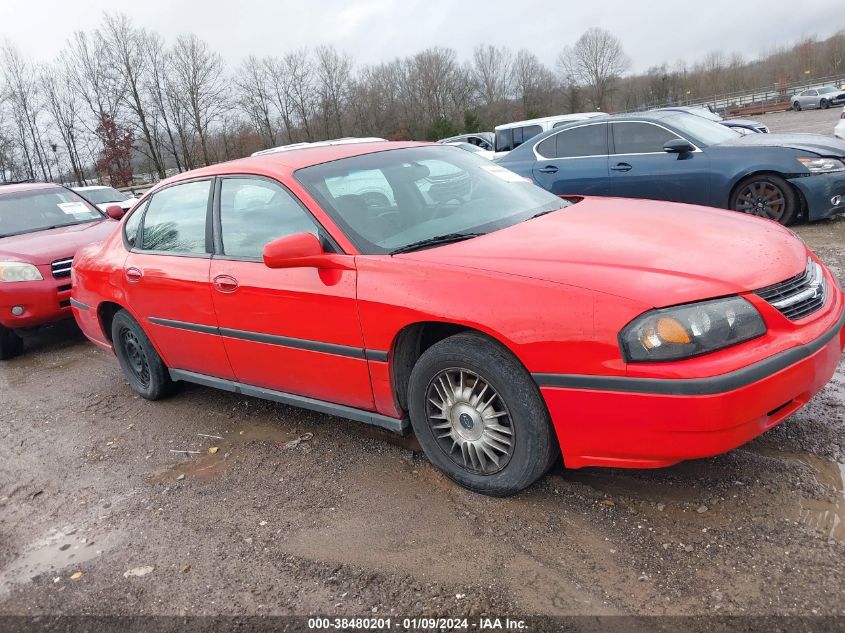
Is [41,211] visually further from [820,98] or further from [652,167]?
[820,98]

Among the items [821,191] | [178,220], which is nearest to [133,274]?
[178,220]

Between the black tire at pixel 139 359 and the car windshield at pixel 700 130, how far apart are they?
6.30 metres

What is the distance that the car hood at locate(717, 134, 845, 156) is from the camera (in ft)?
22.4

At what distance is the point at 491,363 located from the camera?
8.45 feet

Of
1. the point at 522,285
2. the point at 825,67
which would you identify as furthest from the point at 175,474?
the point at 825,67

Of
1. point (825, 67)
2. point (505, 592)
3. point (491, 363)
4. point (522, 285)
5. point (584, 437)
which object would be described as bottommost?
point (505, 592)

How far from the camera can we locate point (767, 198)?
7055 millimetres

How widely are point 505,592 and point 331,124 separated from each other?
64.0m

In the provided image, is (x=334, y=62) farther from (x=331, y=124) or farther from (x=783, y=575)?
(x=783, y=575)

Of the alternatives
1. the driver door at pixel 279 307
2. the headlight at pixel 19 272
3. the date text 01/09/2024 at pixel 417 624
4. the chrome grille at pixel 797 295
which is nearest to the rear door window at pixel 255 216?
the driver door at pixel 279 307

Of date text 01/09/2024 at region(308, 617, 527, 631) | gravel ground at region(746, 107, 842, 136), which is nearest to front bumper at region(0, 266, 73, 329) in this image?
date text 01/09/2024 at region(308, 617, 527, 631)

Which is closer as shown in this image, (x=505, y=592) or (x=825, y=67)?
(x=505, y=592)

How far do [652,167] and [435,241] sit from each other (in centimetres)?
551

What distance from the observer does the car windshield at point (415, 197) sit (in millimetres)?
3129
